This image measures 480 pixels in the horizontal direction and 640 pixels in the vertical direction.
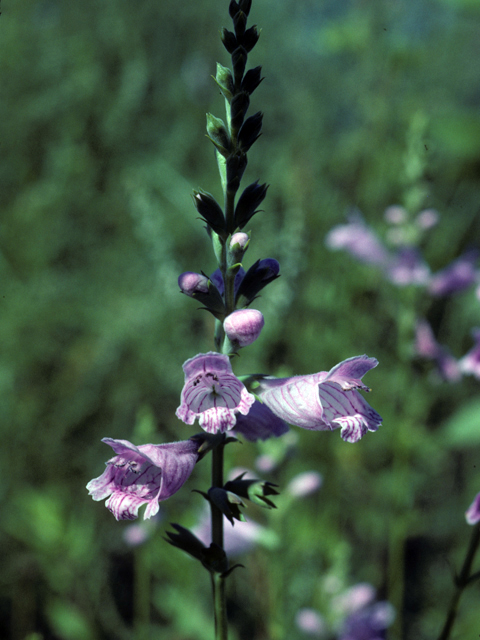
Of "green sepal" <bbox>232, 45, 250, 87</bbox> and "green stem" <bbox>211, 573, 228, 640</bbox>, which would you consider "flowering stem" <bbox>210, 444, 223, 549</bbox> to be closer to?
"green stem" <bbox>211, 573, 228, 640</bbox>

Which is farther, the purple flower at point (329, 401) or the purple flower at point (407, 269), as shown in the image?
the purple flower at point (407, 269)

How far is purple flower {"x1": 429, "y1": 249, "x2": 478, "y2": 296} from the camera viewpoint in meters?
3.17

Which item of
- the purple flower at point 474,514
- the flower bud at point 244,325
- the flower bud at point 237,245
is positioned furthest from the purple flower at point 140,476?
the purple flower at point 474,514

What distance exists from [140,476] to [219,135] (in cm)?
86

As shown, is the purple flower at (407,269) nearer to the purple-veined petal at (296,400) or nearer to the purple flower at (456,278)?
the purple flower at (456,278)

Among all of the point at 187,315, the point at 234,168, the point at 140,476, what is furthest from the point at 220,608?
the point at 187,315

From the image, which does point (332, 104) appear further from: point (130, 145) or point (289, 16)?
point (130, 145)

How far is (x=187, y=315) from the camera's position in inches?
174

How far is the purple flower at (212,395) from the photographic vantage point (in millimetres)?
1222

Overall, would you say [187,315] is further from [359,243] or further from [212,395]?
[212,395]

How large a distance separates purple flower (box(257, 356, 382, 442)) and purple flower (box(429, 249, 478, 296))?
205 cm

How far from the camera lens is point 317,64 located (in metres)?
6.53

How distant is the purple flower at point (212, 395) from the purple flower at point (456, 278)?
2.25 meters

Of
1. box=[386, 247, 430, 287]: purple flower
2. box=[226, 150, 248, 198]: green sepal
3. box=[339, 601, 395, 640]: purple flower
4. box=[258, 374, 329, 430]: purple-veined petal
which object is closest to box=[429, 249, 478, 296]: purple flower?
box=[386, 247, 430, 287]: purple flower
